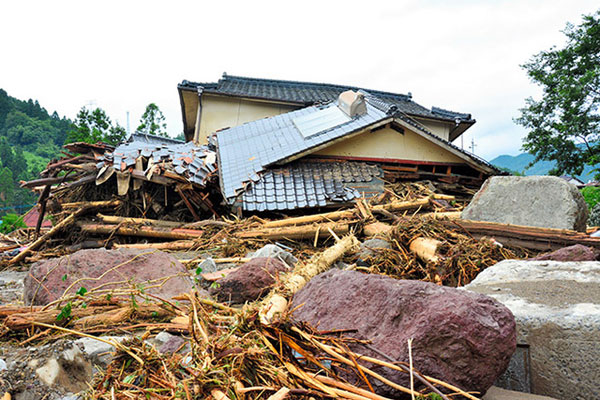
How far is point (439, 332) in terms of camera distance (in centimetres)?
177

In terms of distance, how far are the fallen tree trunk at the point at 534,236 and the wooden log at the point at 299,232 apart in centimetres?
225

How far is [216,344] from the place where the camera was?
168 cm

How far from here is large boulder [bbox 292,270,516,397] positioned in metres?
1.76

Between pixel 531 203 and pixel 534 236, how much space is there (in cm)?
97

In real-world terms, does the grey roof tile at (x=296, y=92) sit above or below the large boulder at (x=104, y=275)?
above

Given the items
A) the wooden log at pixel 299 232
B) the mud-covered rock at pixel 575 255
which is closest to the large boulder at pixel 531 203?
the mud-covered rock at pixel 575 255

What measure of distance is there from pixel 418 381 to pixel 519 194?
4848 mm

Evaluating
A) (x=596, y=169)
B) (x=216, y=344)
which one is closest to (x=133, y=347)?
(x=216, y=344)

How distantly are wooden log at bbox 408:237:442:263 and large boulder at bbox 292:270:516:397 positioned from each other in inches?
101

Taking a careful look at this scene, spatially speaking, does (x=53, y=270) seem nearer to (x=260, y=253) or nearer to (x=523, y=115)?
(x=260, y=253)

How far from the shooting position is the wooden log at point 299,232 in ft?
21.7

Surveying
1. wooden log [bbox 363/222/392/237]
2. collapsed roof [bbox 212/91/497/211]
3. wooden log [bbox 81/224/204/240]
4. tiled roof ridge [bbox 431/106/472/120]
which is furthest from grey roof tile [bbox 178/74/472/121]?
wooden log [bbox 363/222/392/237]

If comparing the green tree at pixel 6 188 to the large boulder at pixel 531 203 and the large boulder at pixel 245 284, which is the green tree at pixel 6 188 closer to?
the large boulder at pixel 245 284

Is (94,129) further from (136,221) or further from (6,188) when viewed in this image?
(6,188)
